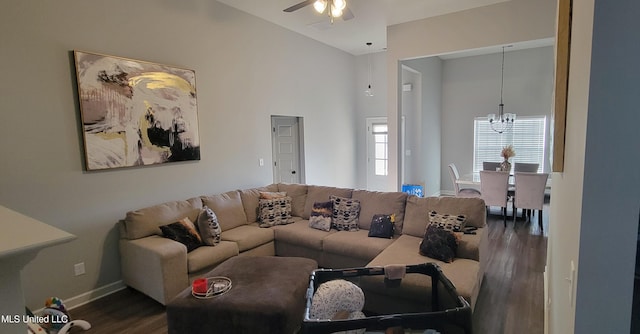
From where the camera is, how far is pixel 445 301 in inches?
73.9

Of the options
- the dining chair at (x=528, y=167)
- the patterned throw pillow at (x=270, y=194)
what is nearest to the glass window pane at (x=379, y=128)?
the dining chair at (x=528, y=167)

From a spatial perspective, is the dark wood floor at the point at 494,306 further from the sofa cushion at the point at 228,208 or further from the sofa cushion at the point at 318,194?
the sofa cushion at the point at 318,194

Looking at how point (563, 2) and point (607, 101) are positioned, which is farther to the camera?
point (563, 2)

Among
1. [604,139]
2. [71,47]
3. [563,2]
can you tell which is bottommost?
[604,139]

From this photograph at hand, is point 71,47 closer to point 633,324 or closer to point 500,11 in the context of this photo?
point 633,324

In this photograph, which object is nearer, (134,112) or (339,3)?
(339,3)

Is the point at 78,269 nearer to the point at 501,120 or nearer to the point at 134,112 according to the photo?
the point at 134,112

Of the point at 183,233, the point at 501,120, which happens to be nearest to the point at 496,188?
the point at 501,120

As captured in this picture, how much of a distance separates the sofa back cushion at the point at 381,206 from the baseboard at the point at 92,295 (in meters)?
2.78

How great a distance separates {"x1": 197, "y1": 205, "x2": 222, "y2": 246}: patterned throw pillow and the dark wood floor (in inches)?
29.4

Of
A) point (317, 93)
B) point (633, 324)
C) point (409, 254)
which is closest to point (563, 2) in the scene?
point (633, 324)

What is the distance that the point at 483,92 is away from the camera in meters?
7.64

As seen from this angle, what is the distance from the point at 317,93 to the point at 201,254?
420 cm

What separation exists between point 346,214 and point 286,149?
8.17ft
